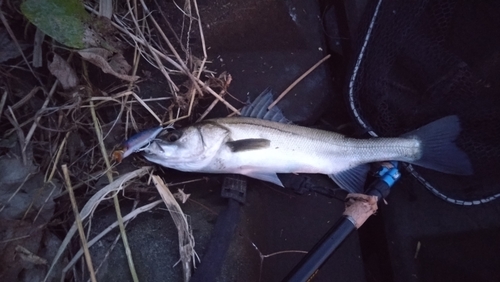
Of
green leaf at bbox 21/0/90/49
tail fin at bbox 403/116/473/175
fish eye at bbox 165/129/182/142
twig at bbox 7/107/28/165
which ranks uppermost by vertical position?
green leaf at bbox 21/0/90/49

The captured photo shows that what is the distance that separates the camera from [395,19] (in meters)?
2.95

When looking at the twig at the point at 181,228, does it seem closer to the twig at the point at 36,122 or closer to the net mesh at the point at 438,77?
the twig at the point at 36,122

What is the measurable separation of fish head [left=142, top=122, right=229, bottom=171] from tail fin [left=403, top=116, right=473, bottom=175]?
49.1 inches

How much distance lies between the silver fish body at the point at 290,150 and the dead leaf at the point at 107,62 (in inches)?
19.7

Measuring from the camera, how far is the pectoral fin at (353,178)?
2861mm

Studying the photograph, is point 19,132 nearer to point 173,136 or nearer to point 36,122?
point 36,122

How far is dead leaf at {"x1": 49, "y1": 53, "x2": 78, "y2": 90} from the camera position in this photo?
260 cm

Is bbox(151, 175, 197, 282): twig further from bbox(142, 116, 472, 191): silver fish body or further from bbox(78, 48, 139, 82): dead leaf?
bbox(78, 48, 139, 82): dead leaf

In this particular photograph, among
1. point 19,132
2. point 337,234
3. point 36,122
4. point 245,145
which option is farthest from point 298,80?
point 19,132

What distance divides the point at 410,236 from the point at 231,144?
4.58 ft

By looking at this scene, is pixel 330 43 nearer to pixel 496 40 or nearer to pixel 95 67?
pixel 496 40

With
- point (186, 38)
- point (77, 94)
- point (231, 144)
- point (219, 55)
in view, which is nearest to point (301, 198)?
point (231, 144)

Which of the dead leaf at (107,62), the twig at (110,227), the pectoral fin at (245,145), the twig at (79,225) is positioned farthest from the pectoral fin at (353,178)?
the twig at (79,225)

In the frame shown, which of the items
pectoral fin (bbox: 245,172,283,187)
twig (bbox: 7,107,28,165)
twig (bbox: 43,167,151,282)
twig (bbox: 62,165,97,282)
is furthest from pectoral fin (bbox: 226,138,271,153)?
twig (bbox: 7,107,28,165)
